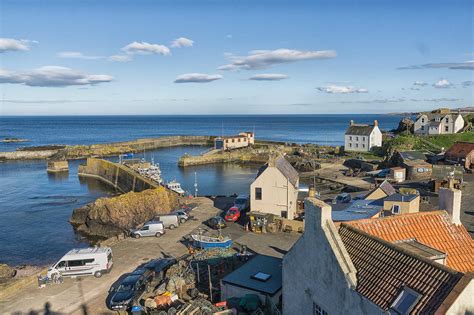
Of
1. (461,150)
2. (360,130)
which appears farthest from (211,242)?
(360,130)

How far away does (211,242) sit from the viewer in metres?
27.6

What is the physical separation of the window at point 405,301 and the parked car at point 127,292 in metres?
14.2

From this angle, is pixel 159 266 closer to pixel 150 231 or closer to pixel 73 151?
pixel 150 231

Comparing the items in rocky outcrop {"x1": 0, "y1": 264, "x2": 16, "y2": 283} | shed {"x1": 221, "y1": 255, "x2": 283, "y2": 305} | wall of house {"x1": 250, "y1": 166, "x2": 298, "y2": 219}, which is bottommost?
rocky outcrop {"x1": 0, "y1": 264, "x2": 16, "y2": 283}

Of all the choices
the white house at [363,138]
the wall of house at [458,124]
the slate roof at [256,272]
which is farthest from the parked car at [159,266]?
the wall of house at [458,124]

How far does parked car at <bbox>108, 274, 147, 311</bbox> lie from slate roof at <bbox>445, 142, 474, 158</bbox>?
151 feet

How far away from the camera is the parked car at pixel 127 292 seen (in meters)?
19.8

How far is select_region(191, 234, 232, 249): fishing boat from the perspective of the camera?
90.1 feet

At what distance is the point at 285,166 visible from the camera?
1409 inches

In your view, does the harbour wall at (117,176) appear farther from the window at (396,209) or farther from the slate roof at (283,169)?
the window at (396,209)

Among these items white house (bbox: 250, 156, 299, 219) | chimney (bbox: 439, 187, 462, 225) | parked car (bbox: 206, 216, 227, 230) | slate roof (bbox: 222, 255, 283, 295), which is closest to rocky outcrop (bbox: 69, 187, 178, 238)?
parked car (bbox: 206, 216, 227, 230)

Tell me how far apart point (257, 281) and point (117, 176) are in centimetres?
4767

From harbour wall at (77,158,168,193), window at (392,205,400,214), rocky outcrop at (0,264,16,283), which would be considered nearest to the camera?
window at (392,205,400,214)

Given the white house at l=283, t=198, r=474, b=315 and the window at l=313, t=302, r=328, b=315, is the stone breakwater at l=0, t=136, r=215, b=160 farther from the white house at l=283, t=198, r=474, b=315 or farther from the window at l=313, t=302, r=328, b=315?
the window at l=313, t=302, r=328, b=315
